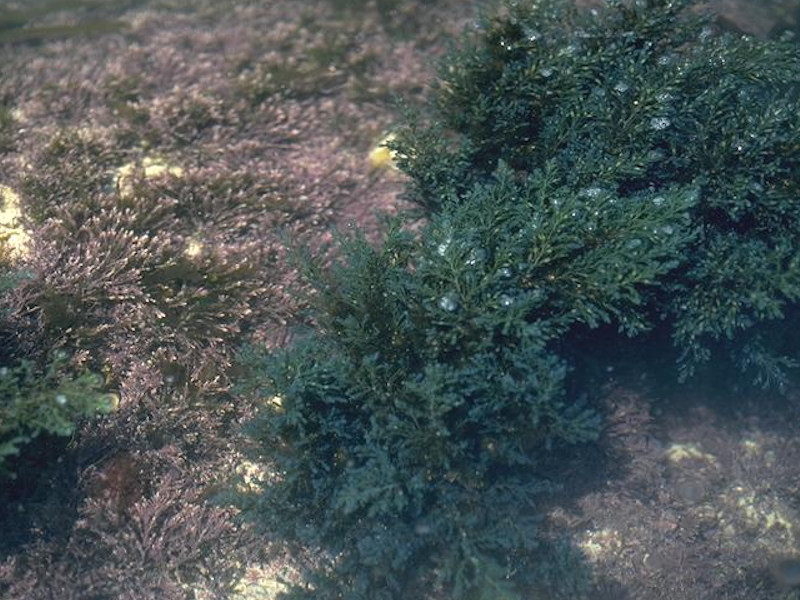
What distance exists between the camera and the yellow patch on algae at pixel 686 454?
5637 mm

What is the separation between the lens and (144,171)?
603cm

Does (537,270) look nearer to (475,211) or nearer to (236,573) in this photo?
(475,211)

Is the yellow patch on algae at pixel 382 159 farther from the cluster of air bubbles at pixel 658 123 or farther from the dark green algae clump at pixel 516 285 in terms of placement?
the cluster of air bubbles at pixel 658 123

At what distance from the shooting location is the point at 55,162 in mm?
5922

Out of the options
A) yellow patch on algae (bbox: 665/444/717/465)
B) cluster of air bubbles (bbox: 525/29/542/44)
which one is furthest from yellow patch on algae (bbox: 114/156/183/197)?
yellow patch on algae (bbox: 665/444/717/465)

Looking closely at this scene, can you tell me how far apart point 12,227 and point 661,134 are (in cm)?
552

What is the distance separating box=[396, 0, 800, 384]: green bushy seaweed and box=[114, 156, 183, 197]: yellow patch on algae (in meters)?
2.45

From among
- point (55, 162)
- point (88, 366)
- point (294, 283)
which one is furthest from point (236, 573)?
point (55, 162)

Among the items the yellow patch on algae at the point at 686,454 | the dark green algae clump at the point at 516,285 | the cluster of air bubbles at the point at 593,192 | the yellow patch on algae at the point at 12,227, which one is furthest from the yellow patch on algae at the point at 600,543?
the yellow patch on algae at the point at 12,227

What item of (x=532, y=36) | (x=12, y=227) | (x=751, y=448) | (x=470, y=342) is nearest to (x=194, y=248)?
(x=12, y=227)

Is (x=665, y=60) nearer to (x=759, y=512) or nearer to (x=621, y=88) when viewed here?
(x=621, y=88)

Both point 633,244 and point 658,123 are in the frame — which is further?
point 658,123

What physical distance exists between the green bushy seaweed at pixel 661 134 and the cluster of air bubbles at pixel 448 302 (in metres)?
1.16

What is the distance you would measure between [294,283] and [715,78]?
3.92m
